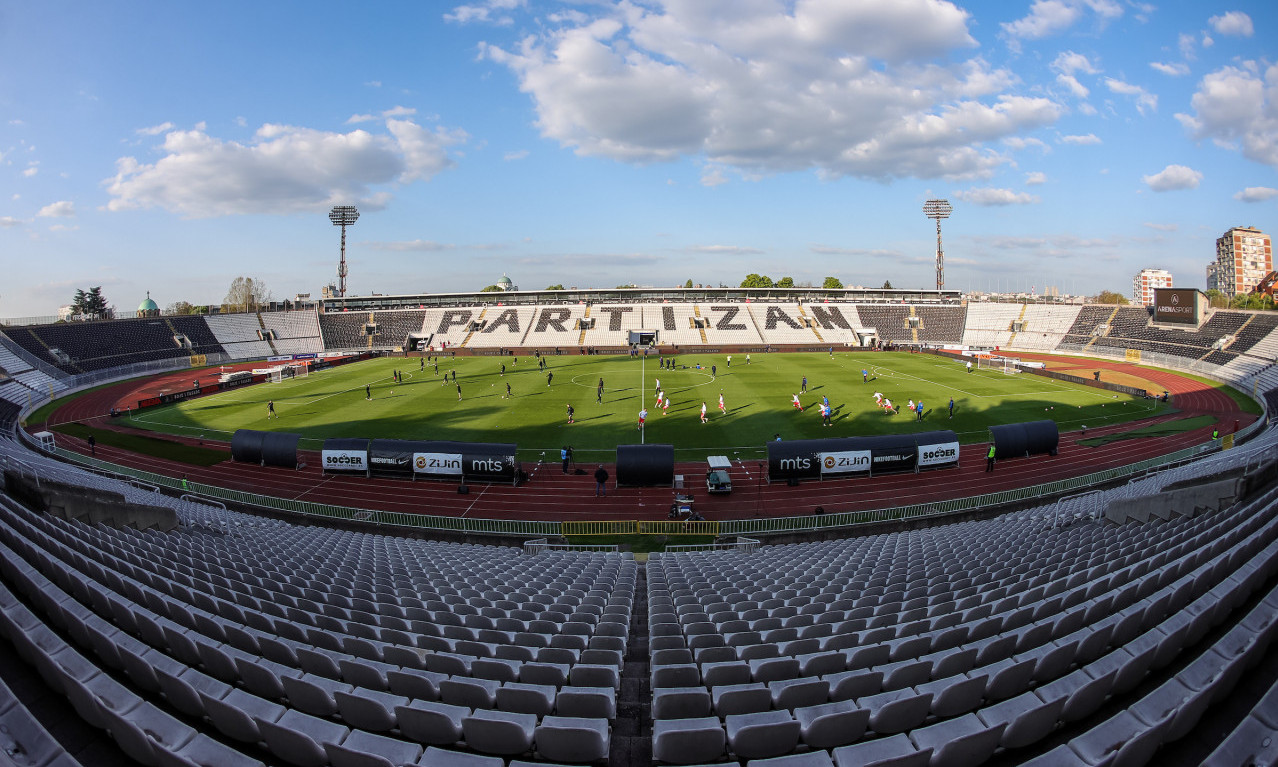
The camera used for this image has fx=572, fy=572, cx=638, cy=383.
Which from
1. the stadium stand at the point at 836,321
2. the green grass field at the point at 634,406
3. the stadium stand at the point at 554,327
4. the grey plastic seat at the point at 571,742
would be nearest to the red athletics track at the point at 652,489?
the green grass field at the point at 634,406

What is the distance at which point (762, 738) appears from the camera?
4.44m

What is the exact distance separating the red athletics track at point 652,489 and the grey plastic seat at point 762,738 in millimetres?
16936

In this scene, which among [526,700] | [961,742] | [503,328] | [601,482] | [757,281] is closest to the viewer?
[961,742]

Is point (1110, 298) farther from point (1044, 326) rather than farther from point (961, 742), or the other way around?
point (961, 742)

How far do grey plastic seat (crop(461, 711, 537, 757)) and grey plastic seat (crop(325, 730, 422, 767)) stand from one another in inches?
17.2

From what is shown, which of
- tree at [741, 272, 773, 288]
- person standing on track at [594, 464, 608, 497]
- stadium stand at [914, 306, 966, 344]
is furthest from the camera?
tree at [741, 272, 773, 288]

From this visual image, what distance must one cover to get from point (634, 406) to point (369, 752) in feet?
111

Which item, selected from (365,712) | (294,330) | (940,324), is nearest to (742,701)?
(365,712)

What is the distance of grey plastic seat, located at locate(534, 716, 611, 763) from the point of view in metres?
4.35

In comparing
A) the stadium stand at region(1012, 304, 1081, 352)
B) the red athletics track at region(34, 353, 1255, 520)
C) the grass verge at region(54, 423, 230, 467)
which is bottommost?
the red athletics track at region(34, 353, 1255, 520)

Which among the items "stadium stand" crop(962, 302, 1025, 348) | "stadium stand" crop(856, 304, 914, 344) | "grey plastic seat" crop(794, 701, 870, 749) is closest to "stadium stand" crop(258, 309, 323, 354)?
"stadium stand" crop(856, 304, 914, 344)

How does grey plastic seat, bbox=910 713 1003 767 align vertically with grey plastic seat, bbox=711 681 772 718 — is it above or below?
above

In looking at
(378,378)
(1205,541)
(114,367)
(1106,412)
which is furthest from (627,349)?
(1205,541)

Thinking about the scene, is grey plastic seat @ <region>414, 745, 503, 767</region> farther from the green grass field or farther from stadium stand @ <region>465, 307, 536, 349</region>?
stadium stand @ <region>465, 307, 536, 349</region>
